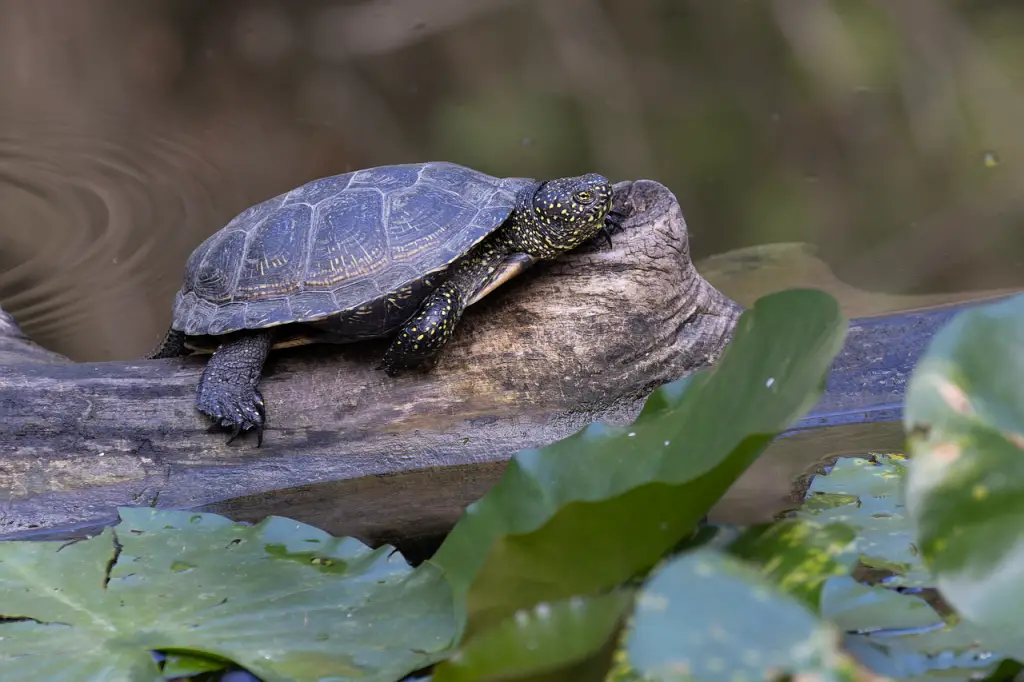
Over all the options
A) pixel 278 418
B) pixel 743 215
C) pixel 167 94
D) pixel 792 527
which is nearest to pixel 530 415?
pixel 278 418

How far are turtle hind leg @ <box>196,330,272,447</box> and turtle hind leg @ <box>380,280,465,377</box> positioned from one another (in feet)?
1.08

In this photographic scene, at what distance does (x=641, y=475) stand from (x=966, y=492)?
1.09 feet

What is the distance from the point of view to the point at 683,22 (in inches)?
188

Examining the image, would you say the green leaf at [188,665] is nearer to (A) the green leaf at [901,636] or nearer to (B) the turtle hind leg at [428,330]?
(A) the green leaf at [901,636]

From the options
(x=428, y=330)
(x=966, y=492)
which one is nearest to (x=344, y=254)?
(x=428, y=330)

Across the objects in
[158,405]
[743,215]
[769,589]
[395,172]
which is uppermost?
[395,172]

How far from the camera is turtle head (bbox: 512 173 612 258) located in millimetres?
2086

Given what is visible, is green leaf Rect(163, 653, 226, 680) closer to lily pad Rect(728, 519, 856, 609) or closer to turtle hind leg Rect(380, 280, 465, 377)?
lily pad Rect(728, 519, 856, 609)

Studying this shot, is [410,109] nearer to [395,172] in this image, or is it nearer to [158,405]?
[395,172]

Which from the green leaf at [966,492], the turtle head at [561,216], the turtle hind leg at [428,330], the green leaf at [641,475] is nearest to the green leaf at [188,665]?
the green leaf at [641,475]

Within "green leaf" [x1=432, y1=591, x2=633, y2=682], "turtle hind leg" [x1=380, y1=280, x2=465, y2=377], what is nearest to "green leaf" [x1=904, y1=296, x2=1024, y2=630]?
"green leaf" [x1=432, y1=591, x2=633, y2=682]

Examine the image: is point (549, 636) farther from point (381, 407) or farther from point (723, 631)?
point (381, 407)

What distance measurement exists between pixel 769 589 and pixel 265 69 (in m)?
4.39

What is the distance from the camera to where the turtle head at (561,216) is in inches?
82.1
